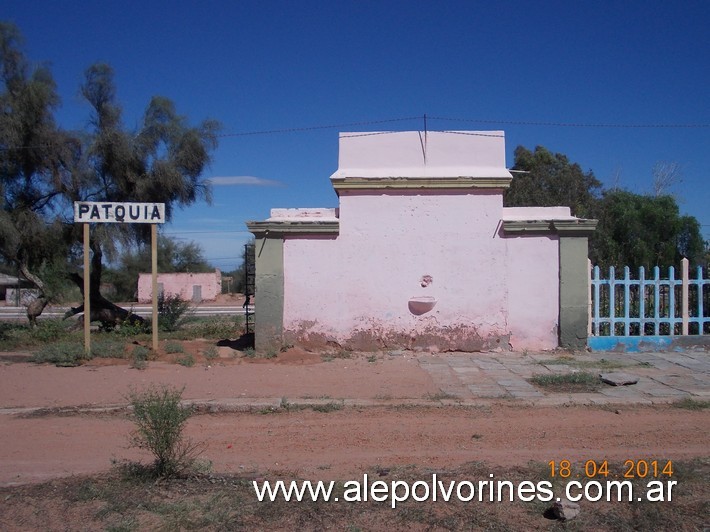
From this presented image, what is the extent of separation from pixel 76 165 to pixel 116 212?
580 cm

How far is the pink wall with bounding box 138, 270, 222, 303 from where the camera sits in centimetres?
4381

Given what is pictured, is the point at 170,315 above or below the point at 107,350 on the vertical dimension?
above

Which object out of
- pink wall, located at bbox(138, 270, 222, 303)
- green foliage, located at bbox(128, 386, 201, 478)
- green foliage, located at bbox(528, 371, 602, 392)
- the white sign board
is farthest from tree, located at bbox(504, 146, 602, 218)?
pink wall, located at bbox(138, 270, 222, 303)

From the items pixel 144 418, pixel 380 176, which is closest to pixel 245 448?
pixel 144 418

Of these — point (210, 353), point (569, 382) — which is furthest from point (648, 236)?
point (210, 353)

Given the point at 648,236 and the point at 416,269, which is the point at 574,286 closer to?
the point at 416,269

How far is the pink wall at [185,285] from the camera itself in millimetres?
43812

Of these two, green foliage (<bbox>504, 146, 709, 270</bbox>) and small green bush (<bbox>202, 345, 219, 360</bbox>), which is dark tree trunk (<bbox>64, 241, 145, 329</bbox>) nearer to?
small green bush (<bbox>202, 345, 219, 360</bbox>)

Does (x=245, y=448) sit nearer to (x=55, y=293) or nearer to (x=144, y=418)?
(x=144, y=418)

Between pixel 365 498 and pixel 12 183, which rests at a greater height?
pixel 12 183

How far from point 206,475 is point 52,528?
129 cm

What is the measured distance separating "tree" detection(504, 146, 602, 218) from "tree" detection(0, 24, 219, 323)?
1242cm

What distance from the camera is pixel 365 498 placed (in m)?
4.91

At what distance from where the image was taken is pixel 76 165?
17.1m
